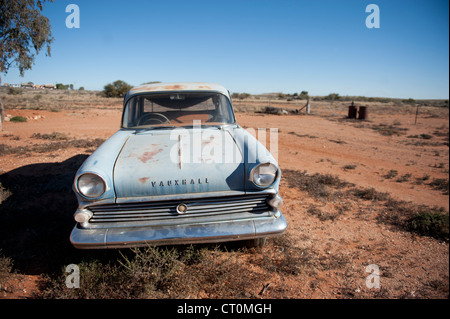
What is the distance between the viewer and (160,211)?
7.91 ft

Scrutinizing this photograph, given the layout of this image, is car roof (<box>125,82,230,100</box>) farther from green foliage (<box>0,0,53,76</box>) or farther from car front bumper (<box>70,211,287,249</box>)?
green foliage (<box>0,0,53,76</box>)

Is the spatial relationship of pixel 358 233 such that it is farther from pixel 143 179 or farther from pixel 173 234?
pixel 143 179

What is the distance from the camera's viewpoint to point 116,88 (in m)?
39.3

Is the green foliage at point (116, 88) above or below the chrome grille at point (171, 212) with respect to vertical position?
above

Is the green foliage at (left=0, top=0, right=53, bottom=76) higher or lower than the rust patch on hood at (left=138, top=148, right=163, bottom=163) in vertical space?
higher

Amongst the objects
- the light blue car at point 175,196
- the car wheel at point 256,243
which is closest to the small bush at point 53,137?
the light blue car at point 175,196

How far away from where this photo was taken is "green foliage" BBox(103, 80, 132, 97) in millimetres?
38853

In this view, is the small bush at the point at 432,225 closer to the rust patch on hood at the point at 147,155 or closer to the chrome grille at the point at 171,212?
the chrome grille at the point at 171,212

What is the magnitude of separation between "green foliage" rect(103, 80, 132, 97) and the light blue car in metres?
40.0

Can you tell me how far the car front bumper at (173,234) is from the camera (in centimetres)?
223

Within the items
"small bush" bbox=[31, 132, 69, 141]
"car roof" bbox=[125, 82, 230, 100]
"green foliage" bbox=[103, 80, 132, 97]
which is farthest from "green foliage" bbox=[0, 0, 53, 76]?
"green foliage" bbox=[103, 80, 132, 97]

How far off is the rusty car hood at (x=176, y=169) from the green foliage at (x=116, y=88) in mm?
39911
